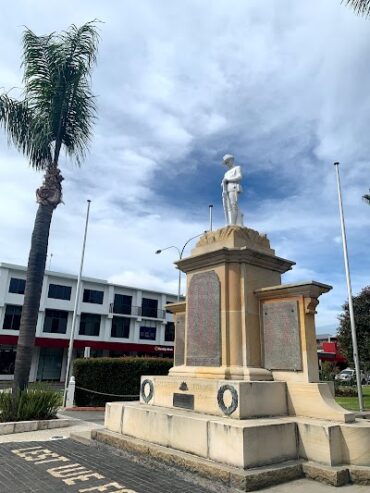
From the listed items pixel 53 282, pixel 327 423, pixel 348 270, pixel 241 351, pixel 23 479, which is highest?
pixel 53 282

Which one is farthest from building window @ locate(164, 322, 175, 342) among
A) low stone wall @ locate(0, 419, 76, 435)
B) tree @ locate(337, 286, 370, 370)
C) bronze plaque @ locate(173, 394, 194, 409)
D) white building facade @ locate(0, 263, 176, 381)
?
bronze plaque @ locate(173, 394, 194, 409)

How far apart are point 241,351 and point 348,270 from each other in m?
15.0

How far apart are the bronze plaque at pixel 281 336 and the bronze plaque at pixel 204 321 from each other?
0.89 meters

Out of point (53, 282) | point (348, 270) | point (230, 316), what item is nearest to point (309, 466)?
point (230, 316)

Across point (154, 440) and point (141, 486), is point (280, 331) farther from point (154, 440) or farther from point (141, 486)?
point (141, 486)

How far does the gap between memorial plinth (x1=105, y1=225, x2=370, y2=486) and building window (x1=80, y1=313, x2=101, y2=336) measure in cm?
3441

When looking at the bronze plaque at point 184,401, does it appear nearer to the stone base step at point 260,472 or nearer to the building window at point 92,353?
the stone base step at point 260,472

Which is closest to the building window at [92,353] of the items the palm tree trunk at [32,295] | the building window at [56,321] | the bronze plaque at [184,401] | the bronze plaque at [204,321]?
the building window at [56,321]

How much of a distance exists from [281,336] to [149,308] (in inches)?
1574

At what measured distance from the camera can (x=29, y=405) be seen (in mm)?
10156

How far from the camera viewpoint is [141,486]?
16.7 ft

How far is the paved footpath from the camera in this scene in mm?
4934

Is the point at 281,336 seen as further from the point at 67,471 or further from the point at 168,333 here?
the point at 168,333

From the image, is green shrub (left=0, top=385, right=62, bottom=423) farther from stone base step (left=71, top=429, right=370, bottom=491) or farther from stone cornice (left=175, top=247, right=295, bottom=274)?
stone cornice (left=175, top=247, right=295, bottom=274)
